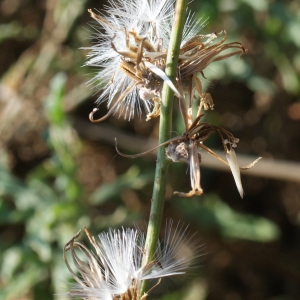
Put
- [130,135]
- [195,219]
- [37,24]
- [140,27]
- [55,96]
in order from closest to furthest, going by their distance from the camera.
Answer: [140,27]
[55,96]
[195,219]
[130,135]
[37,24]

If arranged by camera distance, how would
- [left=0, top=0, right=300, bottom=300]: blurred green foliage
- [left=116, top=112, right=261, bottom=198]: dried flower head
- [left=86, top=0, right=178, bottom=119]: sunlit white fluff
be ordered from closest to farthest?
[left=116, top=112, right=261, bottom=198]: dried flower head, [left=86, top=0, right=178, bottom=119]: sunlit white fluff, [left=0, top=0, right=300, bottom=300]: blurred green foliage

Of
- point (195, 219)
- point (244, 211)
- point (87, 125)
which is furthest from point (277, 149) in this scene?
point (87, 125)

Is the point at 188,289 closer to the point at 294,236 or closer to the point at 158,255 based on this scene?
the point at 294,236

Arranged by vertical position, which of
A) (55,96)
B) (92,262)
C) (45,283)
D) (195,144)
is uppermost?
(195,144)

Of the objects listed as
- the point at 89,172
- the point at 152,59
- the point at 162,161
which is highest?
the point at 152,59

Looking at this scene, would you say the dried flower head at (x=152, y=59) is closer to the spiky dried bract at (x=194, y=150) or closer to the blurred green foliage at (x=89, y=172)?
the spiky dried bract at (x=194, y=150)

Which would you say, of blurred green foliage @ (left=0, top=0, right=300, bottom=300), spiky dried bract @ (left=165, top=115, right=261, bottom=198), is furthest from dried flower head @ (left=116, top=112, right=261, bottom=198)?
blurred green foliage @ (left=0, top=0, right=300, bottom=300)

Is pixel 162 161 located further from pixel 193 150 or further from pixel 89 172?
pixel 89 172

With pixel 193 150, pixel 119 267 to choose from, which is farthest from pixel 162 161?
pixel 119 267

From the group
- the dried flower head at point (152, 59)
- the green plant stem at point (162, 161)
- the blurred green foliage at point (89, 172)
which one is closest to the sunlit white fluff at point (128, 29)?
the dried flower head at point (152, 59)

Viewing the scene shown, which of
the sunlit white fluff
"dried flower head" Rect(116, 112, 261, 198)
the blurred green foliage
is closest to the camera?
"dried flower head" Rect(116, 112, 261, 198)

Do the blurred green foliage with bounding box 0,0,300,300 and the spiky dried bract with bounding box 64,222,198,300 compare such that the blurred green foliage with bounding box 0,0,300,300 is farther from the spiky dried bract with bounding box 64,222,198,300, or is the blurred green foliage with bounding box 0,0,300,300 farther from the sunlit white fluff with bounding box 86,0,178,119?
the spiky dried bract with bounding box 64,222,198,300
